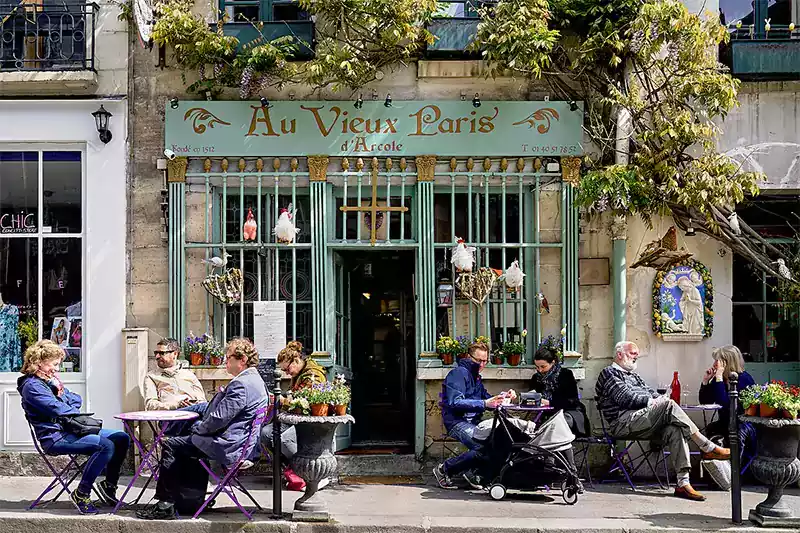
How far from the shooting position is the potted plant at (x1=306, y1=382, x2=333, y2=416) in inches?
345

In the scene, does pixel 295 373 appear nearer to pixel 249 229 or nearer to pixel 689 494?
pixel 249 229

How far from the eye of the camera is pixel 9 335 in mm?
11438

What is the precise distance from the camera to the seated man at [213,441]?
8.52 meters

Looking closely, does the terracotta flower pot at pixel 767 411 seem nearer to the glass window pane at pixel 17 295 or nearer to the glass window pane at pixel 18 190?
the glass window pane at pixel 17 295

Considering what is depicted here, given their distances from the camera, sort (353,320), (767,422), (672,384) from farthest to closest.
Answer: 1. (353,320)
2. (672,384)
3. (767,422)

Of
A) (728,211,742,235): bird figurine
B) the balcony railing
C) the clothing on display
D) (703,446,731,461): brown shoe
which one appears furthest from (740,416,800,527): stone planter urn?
A: the balcony railing

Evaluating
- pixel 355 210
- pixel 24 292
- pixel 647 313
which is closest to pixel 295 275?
pixel 355 210

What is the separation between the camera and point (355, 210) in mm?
11406

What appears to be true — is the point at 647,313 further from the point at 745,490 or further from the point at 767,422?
the point at 767,422

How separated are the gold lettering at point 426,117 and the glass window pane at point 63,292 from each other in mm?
3884

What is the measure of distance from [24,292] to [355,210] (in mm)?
3711

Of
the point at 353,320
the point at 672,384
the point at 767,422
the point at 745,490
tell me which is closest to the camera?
the point at 767,422

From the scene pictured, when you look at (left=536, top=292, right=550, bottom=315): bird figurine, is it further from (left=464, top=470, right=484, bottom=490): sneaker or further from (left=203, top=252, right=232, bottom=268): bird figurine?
(left=203, top=252, right=232, bottom=268): bird figurine

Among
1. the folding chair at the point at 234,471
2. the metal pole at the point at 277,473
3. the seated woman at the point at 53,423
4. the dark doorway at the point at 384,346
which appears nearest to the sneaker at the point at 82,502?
the seated woman at the point at 53,423
